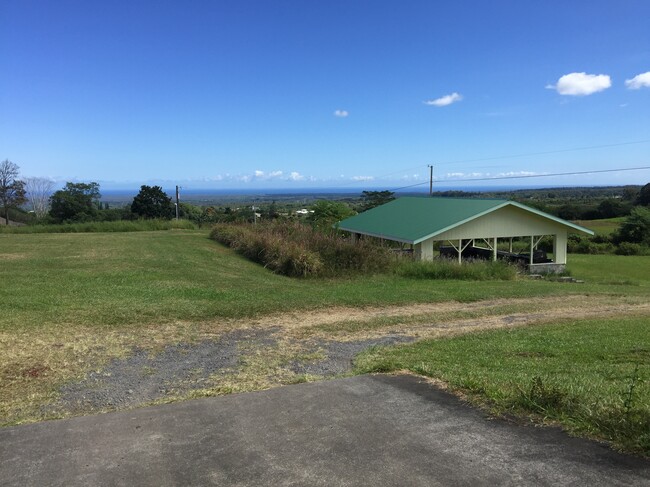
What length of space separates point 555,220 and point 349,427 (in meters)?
26.2

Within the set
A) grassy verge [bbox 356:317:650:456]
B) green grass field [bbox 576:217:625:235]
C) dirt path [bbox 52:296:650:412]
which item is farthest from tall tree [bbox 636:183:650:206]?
grassy verge [bbox 356:317:650:456]

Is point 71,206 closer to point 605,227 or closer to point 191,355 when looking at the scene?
point 191,355

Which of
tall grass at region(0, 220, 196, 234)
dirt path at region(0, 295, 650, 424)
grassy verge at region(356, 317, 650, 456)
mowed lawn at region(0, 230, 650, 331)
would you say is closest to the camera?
grassy verge at region(356, 317, 650, 456)

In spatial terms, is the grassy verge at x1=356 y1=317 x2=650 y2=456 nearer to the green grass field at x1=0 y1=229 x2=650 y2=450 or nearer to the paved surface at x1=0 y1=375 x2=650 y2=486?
the green grass field at x1=0 y1=229 x2=650 y2=450

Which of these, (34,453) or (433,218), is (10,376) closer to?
(34,453)

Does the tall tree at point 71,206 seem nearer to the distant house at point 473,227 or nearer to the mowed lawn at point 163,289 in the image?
the mowed lawn at point 163,289

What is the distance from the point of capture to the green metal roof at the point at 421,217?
2462cm

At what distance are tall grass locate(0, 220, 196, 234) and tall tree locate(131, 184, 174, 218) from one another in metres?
13.0

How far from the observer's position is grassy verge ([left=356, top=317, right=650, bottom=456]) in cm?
389

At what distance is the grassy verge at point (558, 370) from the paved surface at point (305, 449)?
0.30 metres

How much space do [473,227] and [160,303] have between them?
61.7 ft

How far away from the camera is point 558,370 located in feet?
21.0

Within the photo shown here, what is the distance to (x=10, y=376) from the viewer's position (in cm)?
575

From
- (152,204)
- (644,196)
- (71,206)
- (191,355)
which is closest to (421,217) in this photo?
(191,355)
